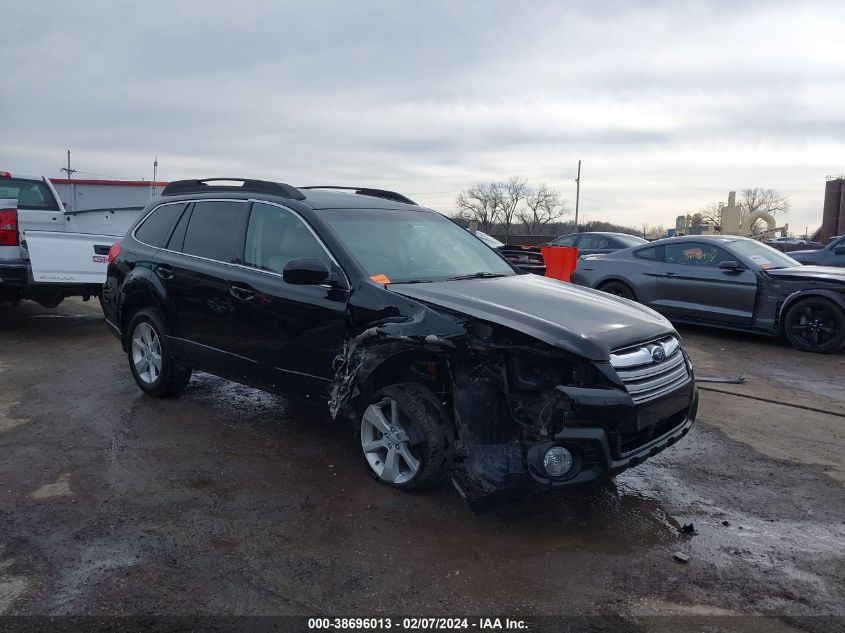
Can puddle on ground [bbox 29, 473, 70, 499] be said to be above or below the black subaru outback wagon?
below

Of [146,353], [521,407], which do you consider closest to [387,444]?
[521,407]

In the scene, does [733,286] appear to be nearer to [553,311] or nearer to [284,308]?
[553,311]

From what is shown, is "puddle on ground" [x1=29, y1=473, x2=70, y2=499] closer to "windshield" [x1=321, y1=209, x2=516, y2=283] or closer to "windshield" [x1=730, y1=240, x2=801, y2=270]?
"windshield" [x1=321, y1=209, x2=516, y2=283]

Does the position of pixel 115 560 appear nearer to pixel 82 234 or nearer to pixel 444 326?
pixel 444 326

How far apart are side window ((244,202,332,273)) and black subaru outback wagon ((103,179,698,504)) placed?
0.5 inches

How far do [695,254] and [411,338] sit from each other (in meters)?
7.14

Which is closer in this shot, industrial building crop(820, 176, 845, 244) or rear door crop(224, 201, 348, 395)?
rear door crop(224, 201, 348, 395)

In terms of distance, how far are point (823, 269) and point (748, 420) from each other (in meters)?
4.41

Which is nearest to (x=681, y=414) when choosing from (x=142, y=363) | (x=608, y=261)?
(x=142, y=363)

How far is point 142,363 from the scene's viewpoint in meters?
5.93

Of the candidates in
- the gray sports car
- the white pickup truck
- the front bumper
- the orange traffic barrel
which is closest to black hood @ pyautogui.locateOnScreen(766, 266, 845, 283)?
the gray sports car

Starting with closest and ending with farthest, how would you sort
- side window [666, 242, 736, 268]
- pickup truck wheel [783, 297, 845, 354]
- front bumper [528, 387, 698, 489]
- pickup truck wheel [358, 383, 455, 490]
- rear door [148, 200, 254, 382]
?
front bumper [528, 387, 698, 489] < pickup truck wheel [358, 383, 455, 490] < rear door [148, 200, 254, 382] < pickup truck wheel [783, 297, 845, 354] < side window [666, 242, 736, 268]

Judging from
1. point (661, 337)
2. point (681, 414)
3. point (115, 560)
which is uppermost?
point (661, 337)

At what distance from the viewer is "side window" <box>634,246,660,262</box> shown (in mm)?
10047
